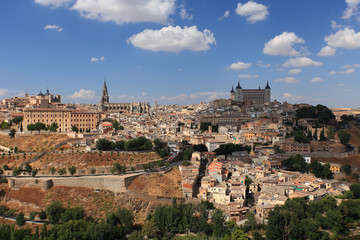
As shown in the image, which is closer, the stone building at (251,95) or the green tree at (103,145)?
the green tree at (103,145)

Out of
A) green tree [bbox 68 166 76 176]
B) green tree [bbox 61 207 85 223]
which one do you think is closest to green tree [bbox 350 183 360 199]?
green tree [bbox 61 207 85 223]

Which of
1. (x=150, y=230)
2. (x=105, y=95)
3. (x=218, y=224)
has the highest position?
(x=105, y=95)

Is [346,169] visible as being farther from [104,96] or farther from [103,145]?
[104,96]

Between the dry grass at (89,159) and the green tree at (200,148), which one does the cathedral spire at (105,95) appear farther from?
the dry grass at (89,159)

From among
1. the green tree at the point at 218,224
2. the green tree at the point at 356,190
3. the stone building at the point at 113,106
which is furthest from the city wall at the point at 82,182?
the stone building at the point at 113,106

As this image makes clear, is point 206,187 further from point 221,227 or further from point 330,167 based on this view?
point 330,167

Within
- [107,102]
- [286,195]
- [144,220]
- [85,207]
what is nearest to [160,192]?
[144,220]

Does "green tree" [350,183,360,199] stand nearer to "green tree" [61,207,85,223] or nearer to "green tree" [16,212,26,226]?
"green tree" [61,207,85,223]

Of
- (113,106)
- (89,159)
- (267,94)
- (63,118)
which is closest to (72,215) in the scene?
(89,159)
